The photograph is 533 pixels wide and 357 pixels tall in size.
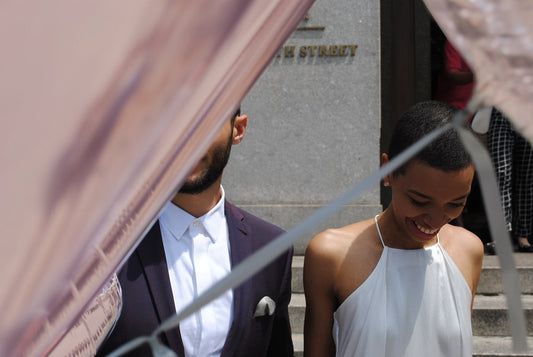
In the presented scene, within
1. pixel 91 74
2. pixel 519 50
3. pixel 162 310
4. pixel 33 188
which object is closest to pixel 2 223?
pixel 33 188

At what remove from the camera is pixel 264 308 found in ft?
5.14

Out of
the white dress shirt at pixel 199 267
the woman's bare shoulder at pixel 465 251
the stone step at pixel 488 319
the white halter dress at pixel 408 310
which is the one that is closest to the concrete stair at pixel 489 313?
the stone step at pixel 488 319

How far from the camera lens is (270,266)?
1.64 meters

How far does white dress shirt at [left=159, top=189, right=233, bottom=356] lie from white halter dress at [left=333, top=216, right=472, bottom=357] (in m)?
0.42

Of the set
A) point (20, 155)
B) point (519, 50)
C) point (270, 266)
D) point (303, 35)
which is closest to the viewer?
point (20, 155)

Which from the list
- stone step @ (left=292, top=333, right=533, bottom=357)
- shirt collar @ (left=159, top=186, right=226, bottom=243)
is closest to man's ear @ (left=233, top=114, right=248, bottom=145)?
shirt collar @ (left=159, top=186, right=226, bottom=243)

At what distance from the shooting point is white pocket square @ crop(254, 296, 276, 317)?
5.14ft

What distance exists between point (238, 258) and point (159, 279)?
233 millimetres

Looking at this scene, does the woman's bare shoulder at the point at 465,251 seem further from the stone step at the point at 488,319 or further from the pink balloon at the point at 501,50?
the stone step at the point at 488,319

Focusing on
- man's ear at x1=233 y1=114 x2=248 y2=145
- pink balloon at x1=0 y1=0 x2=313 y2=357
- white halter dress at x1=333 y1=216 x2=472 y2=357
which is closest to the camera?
pink balloon at x1=0 y1=0 x2=313 y2=357

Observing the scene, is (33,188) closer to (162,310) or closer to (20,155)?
(20,155)

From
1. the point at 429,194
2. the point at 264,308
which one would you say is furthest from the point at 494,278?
the point at 264,308

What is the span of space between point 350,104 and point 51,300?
4627 millimetres

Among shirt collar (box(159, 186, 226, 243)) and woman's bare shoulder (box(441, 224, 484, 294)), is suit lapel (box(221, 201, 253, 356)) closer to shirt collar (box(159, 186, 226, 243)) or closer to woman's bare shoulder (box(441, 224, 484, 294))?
shirt collar (box(159, 186, 226, 243))
